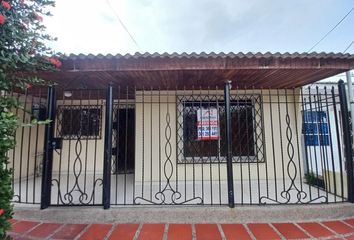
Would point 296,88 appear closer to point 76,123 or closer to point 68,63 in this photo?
point 68,63

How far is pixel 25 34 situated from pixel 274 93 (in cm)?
553

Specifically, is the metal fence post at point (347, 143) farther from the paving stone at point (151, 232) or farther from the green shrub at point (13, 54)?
the green shrub at point (13, 54)

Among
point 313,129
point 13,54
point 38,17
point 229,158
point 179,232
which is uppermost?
point 38,17

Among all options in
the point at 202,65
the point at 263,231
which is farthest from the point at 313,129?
the point at 202,65

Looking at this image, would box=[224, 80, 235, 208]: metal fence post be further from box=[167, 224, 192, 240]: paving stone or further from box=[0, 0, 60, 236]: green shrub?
box=[0, 0, 60, 236]: green shrub

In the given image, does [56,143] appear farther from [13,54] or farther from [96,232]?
[13,54]

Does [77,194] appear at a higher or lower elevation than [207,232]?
higher

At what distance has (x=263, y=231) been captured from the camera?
3.09m

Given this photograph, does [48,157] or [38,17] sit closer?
[38,17]

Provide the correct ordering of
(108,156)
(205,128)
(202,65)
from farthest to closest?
(205,128) < (202,65) < (108,156)

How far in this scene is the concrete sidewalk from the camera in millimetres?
2957

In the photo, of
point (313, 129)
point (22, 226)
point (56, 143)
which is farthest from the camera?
point (313, 129)

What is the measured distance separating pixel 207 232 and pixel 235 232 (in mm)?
403

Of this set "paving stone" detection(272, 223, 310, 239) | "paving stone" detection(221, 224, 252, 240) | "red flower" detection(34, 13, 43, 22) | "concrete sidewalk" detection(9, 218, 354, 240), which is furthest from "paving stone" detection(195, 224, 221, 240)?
"red flower" detection(34, 13, 43, 22)
